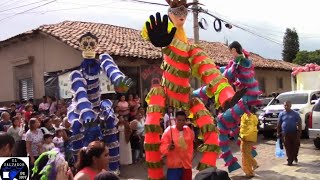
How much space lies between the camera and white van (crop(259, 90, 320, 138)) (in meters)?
15.2

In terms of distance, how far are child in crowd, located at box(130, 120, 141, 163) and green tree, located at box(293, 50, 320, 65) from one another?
3887cm

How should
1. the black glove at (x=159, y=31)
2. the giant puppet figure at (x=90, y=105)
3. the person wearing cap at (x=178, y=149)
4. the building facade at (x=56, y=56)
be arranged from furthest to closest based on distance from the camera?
the building facade at (x=56, y=56), the giant puppet figure at (x=90, y=105), the person wearing cap at (x=178, y=149), the black glove at (x=159, y=31)

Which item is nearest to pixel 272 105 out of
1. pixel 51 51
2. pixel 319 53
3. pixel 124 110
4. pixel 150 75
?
pixel 150 75

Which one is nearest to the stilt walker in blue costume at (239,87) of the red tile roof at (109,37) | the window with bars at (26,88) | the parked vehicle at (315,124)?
the parked vehicle at (315,124)

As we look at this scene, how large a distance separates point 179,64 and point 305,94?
1081 centimetres

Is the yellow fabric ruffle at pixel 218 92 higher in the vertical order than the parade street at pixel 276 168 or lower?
higher

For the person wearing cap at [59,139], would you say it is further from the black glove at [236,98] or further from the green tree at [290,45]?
the green tree at [290,45]

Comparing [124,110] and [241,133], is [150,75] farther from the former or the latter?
[241,133]

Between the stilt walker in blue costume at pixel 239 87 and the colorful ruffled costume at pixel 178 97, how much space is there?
8.76ft

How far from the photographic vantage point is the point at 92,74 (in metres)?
7.68

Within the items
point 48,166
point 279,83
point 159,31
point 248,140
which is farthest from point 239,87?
point 279,83

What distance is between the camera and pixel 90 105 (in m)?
7.22

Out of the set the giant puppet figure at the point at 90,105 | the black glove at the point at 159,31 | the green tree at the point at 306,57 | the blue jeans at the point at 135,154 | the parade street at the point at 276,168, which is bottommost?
the parade street at the point at 276,168

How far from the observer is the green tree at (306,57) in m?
47.9
